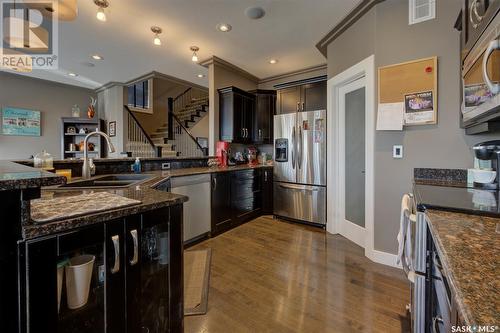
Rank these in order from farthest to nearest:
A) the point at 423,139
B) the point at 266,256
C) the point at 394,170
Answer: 1. the point at 266,256
2. the point at 394,170
3. the point at 423,139

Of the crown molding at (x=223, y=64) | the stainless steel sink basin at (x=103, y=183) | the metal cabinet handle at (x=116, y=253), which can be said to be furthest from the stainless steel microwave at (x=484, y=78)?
the crown molding at (x=223, y=64)

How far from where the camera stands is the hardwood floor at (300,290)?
1529mm

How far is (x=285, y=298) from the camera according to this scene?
1.79 metres

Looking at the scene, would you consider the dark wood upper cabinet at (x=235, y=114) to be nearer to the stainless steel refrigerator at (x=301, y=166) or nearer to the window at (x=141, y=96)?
the stainless steel refrigerator at (x=301, y=166)

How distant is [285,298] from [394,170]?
63.9 inches

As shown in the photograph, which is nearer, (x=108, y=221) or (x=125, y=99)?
(x=108, y=221)

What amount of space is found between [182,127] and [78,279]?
18.5 feet

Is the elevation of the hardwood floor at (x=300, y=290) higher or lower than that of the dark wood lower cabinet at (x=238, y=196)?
lower

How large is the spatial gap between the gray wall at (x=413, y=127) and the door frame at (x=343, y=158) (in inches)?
3.0

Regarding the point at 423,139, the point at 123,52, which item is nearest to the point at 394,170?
the point at 423,139

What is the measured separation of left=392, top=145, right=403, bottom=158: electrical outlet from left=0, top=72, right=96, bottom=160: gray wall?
7.12 metres

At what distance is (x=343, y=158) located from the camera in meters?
3.14

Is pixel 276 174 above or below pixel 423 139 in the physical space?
below

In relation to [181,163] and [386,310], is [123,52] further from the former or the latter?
[386,310]
